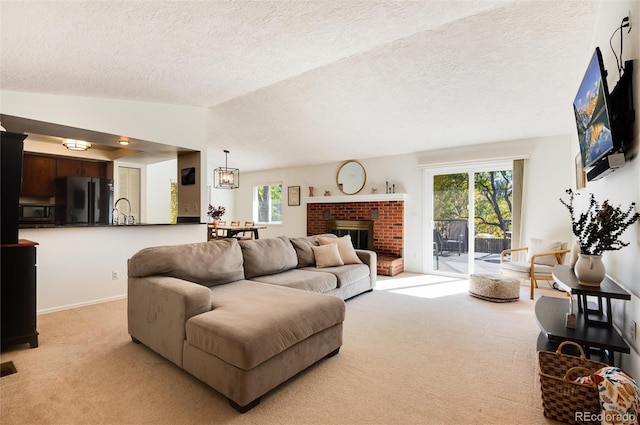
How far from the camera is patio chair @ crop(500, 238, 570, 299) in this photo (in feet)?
12.6

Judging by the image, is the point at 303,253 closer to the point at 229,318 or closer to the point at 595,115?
the point at 229,318

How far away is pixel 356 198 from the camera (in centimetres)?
613

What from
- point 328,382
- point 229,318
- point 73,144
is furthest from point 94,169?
point 328,382

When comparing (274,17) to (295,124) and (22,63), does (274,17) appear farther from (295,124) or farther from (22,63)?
(295,124)

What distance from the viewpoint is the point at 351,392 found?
1785 mm

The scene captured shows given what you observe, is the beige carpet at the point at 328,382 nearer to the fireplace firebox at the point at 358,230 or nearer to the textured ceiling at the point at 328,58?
the textured ceiling at the point at 328,58

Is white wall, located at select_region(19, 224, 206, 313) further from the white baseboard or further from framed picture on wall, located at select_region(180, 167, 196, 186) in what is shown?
framed picture on wall, located at select_region(180, 167, 196, 186)

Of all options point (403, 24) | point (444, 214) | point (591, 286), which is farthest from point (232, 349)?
point (444, 214)

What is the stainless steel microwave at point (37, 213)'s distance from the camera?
15.6 ft

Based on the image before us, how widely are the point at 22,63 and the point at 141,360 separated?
2505 millimetres

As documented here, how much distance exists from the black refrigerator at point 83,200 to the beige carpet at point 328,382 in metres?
2.19

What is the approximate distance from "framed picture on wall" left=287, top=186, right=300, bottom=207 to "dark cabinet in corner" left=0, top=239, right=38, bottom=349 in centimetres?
528

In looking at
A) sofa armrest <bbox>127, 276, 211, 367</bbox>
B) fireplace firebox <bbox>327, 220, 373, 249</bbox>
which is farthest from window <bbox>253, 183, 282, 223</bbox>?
sofa armrest <bbox>127, 276, 211, 367</bbox>
